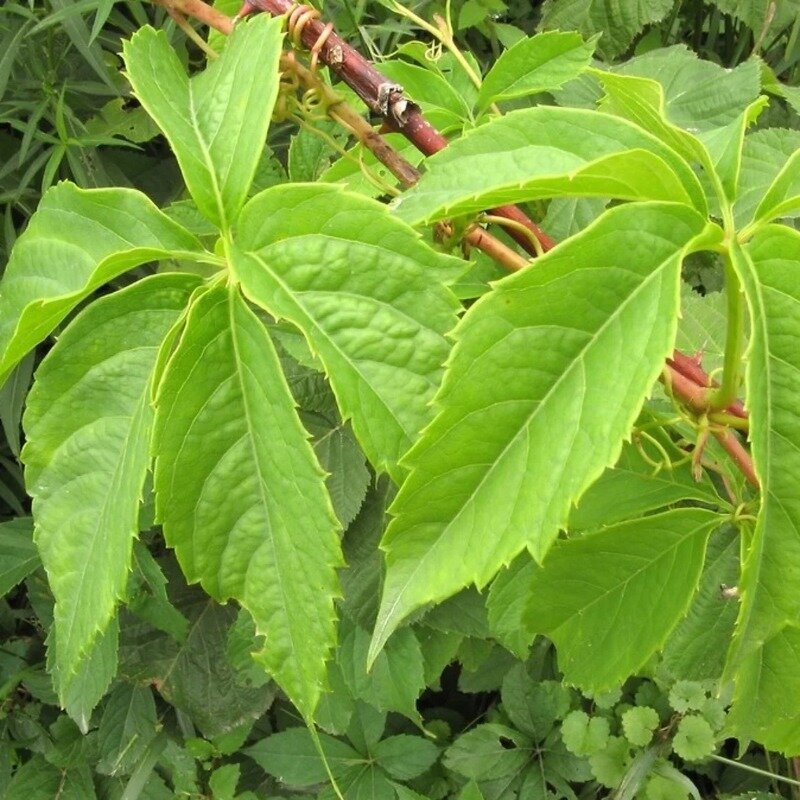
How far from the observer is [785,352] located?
43 centimetres

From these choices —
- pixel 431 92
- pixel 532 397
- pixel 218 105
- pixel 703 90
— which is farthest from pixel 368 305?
pixel 703 90

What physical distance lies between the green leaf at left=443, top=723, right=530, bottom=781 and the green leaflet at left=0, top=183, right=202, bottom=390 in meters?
1.09

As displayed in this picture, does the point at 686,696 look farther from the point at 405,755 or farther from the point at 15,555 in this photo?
the point at 15,555

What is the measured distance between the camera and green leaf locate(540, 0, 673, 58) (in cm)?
132

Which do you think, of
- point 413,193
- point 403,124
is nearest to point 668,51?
point 403,124

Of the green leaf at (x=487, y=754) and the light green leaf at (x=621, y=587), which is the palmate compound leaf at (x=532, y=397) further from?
the green leaf at (x=487, y=754)

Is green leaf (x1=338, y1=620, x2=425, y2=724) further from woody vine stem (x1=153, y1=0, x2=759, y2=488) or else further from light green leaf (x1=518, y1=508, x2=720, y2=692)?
woody vine stem (x1=153, y1=0, x2=759, y2=488)

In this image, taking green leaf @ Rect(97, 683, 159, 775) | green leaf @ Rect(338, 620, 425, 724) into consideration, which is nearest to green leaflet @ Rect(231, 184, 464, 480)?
green leaf @ Rect(338, 620, 425, 724)

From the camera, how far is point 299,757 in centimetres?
138

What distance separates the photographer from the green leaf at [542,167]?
422 millimetres

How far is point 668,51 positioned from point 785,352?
807mm

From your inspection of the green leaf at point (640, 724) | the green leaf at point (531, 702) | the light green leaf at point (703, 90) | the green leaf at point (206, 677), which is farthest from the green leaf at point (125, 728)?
the light green leaf at point (703, 90)

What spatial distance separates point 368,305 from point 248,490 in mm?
132

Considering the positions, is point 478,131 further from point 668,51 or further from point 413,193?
point 668,51
